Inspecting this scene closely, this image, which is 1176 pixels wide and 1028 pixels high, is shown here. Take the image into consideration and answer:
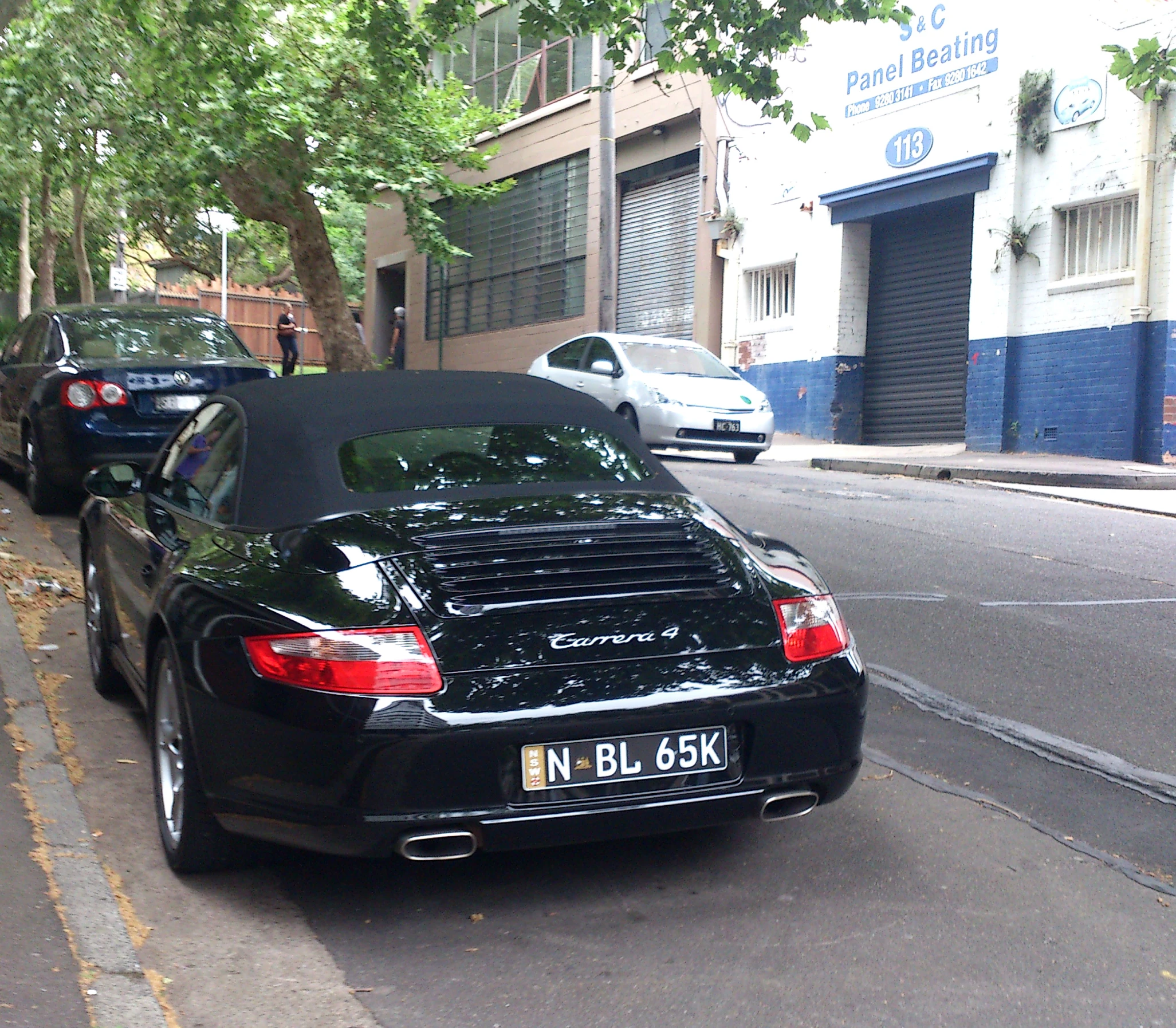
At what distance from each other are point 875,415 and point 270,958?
19.1 m

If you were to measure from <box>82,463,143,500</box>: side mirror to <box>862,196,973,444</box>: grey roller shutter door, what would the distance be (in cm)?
1595

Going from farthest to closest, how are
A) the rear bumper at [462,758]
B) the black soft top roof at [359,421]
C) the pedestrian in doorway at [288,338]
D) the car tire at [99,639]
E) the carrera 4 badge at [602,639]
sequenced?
the pedestrian in doorway at [288,338] < the car tire at [99,639] < the black soft top roof at [359,421] < the carrera 4 badge at [602,639] < the rear bumper at [462,758]

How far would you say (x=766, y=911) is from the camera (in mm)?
3582

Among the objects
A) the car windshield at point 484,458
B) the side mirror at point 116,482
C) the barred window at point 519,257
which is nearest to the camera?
the car windshield at point 484,458

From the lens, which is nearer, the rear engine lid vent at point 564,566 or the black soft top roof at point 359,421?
the rear engine lid vent at point 564,566

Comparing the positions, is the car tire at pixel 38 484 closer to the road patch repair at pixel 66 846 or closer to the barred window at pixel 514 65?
the road patch repair at pixel 66 846

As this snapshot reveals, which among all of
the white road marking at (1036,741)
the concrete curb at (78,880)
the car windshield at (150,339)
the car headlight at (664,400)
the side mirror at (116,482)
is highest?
the car windshield at (150,339)

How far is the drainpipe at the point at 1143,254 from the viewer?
52.9 ft

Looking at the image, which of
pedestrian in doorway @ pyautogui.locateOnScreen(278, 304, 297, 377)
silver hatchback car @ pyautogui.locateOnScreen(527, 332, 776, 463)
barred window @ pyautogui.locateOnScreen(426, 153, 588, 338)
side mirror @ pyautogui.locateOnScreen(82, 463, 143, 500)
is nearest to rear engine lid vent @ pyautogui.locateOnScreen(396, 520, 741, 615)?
side mirror @ pyautogui.locateOnScreen(82, 463, 143, 500)

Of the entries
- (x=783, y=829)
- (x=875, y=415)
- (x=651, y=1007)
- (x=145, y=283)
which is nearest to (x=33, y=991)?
(x=651, y=1007)

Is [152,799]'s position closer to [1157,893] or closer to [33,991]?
[33,991]

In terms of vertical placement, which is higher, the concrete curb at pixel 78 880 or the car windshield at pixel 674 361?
the car windshield at pixel 674 361

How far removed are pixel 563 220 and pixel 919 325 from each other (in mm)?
9801

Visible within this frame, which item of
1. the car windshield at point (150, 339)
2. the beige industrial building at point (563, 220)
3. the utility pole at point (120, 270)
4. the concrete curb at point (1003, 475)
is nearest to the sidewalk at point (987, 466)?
the concrete curb at point (1003, 475)
